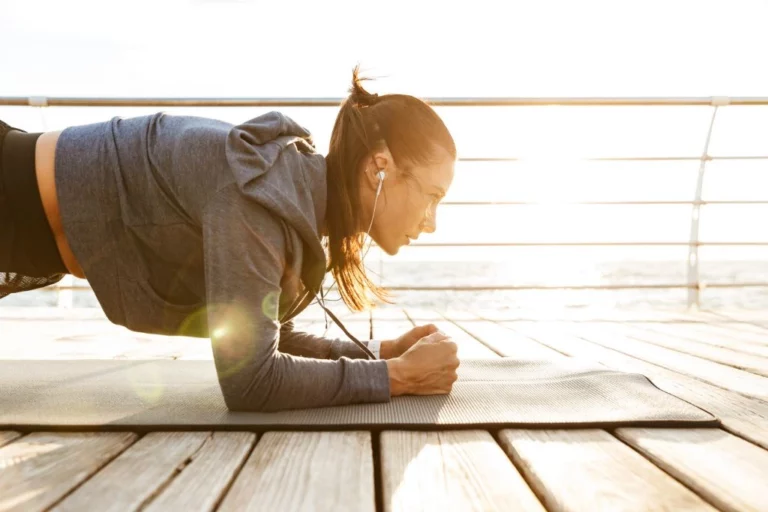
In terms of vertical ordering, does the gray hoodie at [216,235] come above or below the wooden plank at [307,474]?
above

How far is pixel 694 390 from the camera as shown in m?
1.30

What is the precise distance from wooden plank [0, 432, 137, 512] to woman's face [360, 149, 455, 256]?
0.68m

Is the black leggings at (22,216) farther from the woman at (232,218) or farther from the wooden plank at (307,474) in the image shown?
the wooden plank at (307,474)

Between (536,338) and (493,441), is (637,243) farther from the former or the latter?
(493,441)

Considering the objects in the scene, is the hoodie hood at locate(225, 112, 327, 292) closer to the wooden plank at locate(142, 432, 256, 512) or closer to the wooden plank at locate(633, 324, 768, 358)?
the wooden plank at locate(142, 432, 256, 512)

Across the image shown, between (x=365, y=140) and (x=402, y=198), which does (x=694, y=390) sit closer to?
(x=402, y=198)

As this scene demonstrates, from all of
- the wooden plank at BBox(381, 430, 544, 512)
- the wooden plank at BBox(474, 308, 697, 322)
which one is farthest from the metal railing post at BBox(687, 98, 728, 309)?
the wooden plank at BBox(381, 430, 544, 512)

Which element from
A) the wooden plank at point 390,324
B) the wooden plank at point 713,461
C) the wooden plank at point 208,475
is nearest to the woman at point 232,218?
the wooden plank at point 208,475

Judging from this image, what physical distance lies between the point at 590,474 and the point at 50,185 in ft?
3.51

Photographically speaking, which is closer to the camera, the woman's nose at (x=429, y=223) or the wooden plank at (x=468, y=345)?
the woman's nose at (x=429, y=223)

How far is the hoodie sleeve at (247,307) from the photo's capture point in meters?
1.01

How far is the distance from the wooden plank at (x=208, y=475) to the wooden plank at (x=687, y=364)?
1.04 meters

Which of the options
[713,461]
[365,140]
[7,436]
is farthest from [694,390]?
[7,436]

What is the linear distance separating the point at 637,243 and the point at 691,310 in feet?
1.40
